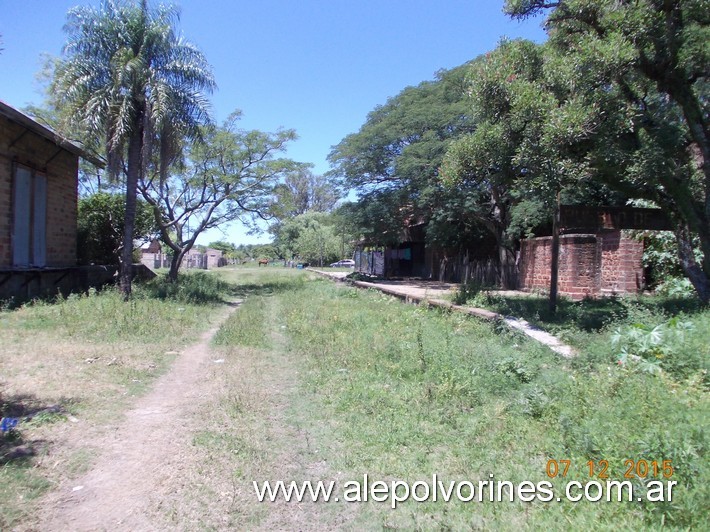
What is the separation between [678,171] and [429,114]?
516 inches

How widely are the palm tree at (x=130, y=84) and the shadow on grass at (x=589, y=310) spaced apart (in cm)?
1097

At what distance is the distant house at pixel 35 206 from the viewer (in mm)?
13289

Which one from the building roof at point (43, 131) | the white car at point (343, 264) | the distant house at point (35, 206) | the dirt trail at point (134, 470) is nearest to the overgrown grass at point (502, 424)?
the dirt trail at point (134, 470)

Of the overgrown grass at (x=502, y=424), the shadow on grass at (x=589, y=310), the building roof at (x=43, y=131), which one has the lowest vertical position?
the overgrown grass at (x=502, y=424)

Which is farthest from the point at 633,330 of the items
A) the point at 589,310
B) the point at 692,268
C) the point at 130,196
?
the point at 130,196

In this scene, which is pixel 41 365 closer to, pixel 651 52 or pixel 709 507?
pixel 709 507

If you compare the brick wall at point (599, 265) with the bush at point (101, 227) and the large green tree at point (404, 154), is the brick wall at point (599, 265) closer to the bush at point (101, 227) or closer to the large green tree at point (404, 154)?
the large green tree at point (404, 154)

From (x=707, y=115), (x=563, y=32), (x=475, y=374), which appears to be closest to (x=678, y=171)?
(x=707, y=115)

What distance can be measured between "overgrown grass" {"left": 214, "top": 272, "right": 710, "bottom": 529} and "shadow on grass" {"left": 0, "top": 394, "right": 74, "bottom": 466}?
2.58 meters

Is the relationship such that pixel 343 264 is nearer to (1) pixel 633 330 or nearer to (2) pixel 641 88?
(2) pixel 641 88

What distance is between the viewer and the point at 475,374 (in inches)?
233

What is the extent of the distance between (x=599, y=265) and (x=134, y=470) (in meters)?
15.0

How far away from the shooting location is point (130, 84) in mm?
13859

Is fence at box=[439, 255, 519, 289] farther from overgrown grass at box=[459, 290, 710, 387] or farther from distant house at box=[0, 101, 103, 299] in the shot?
distant house at box=[0, 101, 103, 299]
